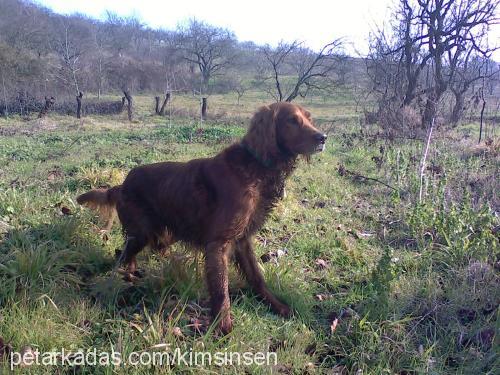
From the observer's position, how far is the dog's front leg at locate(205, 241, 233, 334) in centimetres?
259

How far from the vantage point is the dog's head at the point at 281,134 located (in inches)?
112

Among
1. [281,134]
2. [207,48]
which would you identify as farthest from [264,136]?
[207,48]

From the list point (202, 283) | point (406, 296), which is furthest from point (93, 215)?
point (406, 296)

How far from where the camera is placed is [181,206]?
2.90 m

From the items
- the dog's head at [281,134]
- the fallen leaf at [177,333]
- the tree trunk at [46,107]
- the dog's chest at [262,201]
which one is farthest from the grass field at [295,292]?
the tree trunk at [46,107]

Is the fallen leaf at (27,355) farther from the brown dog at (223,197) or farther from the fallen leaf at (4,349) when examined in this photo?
the brown dog at (223,197)

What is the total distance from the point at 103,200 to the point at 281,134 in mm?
1587

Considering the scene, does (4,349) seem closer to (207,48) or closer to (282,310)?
(282,310)

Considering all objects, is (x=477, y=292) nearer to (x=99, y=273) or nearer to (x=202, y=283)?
(x=202, y=283)

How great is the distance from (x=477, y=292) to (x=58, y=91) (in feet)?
97.6

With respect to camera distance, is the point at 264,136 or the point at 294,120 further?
the point at 294,120

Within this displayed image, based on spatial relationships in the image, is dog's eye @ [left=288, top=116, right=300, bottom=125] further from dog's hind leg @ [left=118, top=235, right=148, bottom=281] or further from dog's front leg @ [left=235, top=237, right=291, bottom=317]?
dog's hind leg @ [left=118, top=235, right=148, bottom=281]

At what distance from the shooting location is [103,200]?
3.38 m

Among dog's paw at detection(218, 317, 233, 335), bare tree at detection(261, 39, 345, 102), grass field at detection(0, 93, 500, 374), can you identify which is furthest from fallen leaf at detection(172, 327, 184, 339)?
bare tree at detection(261, 39, 345, 102)
